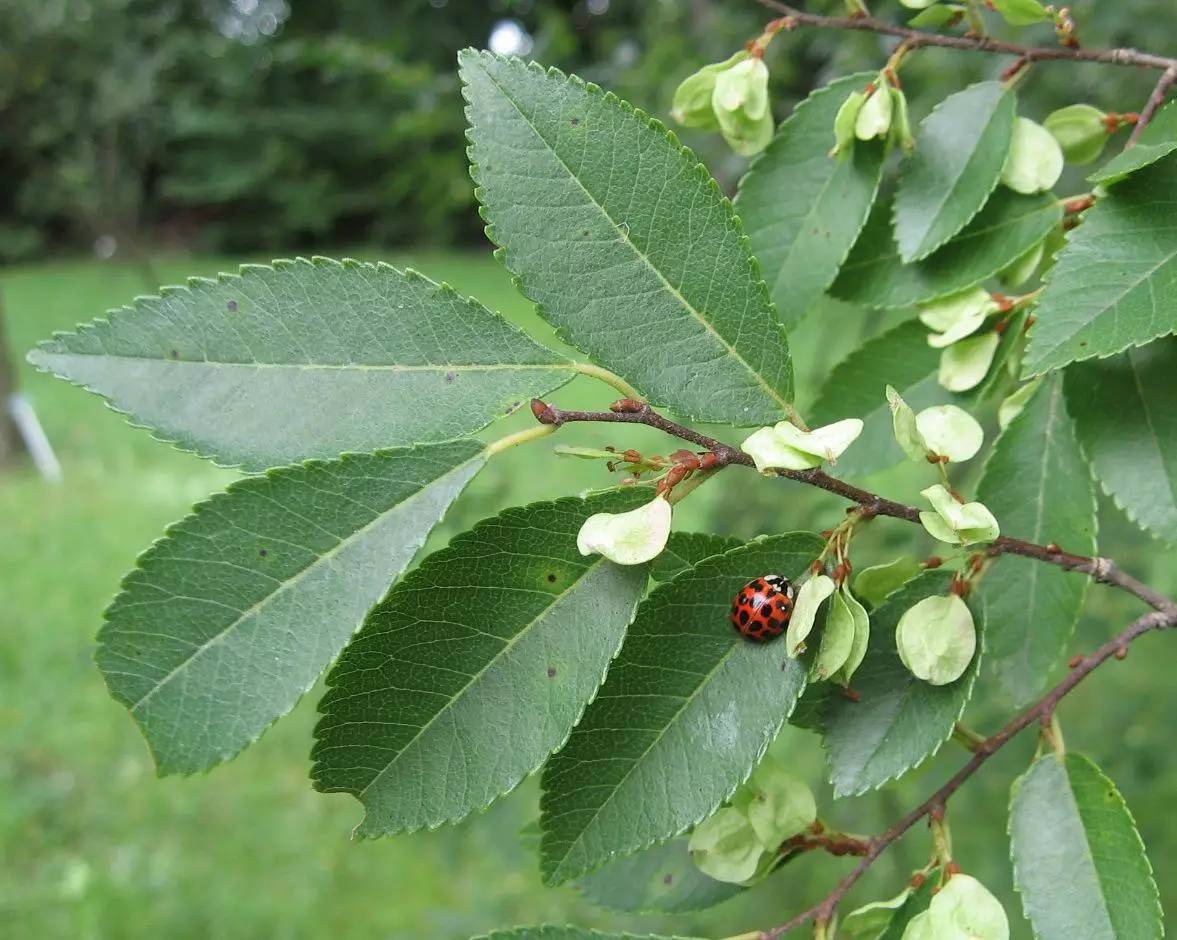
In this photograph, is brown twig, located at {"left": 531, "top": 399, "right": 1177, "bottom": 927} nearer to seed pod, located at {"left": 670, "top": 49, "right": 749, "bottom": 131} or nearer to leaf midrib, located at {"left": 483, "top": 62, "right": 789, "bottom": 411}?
leaf midrib, located at {"left": 483, "top": 62, "right": 789, "bottom": 411}

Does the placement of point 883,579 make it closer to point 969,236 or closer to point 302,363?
point 969,236

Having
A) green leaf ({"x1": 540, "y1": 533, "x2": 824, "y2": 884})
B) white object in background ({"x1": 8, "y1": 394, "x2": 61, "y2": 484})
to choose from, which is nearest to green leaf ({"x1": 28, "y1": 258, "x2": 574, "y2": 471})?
green leaf ({"x1": 540, "y1": 533, "x2": 824, "y2": 884})

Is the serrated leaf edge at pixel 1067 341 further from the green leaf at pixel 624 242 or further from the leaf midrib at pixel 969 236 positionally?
the green leaf at pixel 624 242

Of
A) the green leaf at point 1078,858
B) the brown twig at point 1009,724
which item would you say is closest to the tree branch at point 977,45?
the brown twig at point 1009,724

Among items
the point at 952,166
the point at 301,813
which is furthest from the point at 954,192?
the point at 301,813

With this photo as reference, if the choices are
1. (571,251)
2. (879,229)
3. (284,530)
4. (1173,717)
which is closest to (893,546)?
(1173,717)
